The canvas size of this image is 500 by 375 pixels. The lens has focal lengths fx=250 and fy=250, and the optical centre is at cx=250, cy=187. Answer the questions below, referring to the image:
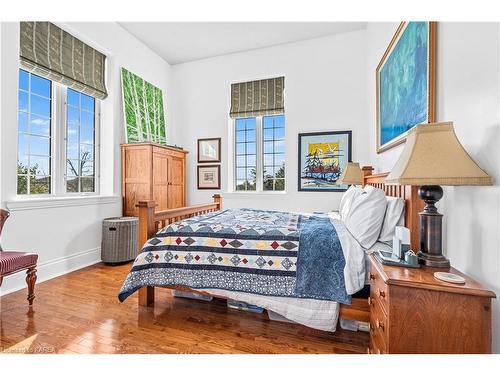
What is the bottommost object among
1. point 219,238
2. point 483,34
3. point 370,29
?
point 219,238

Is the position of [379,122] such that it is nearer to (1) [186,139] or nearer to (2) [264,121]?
(2) [264,121]

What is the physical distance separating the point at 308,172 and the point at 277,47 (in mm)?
2178

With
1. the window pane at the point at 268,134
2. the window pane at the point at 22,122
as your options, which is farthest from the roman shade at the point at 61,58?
the window pane at the point at 268,134

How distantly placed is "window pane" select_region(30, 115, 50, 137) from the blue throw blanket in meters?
2.08

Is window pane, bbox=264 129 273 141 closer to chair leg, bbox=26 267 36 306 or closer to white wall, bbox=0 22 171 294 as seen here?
white wall, bbox=0 22 171 294

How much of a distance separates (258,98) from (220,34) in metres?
1.13

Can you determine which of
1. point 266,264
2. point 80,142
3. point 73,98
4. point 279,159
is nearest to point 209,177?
point 279,159

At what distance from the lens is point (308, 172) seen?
4016 millimetres

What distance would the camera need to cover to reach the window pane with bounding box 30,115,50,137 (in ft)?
9.16

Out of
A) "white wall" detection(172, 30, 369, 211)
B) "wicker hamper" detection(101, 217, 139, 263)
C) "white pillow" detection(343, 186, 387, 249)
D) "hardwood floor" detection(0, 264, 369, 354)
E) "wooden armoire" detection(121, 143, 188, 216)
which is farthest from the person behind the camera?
"white wall" detection(172, 30, 369, 211)

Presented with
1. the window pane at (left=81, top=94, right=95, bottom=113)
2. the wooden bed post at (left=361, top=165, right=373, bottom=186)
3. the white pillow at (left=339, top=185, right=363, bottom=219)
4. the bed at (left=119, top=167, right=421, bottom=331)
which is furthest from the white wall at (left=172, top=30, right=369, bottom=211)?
the bed at (left=119, top=167, right=421, bottom=331)

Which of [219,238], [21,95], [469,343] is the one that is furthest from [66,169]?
[469,343]

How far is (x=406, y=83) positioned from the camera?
2.05 m

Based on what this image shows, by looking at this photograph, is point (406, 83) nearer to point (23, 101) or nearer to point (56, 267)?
point (23, 101)
